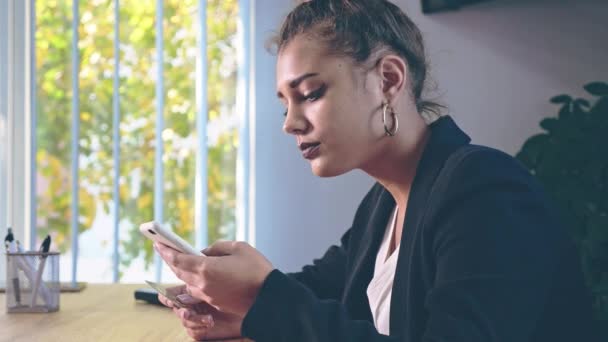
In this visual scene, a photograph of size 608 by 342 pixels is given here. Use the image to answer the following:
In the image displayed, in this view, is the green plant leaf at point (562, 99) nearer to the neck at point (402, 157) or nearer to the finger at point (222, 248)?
the neck at point (402, 157)

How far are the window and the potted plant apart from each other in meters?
0.94

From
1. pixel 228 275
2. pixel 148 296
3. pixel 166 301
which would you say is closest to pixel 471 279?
pixel 228 275

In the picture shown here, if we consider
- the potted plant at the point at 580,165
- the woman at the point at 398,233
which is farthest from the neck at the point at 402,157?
the potted plant at the point at 580,165

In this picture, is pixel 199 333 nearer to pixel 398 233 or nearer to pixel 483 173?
pixel 398 233

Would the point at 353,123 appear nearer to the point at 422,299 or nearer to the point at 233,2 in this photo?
the point at 422,299

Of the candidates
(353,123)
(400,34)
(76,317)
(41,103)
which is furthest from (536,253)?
(41,103)

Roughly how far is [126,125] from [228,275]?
5.17 ft

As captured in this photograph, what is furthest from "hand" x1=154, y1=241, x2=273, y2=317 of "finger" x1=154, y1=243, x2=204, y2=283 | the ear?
the ear

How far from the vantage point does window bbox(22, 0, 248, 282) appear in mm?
2482

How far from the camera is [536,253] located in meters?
1.00

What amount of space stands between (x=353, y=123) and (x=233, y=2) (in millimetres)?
1519

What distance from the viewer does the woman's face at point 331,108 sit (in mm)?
1213

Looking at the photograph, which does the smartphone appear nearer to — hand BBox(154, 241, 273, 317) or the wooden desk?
hand BBox(154, 241, 273, 317)

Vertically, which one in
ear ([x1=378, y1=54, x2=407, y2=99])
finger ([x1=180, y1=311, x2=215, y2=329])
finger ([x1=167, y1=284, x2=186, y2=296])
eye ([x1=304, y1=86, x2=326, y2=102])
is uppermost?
ear ([x1=378, y1=54, x2=407, y2=99])
